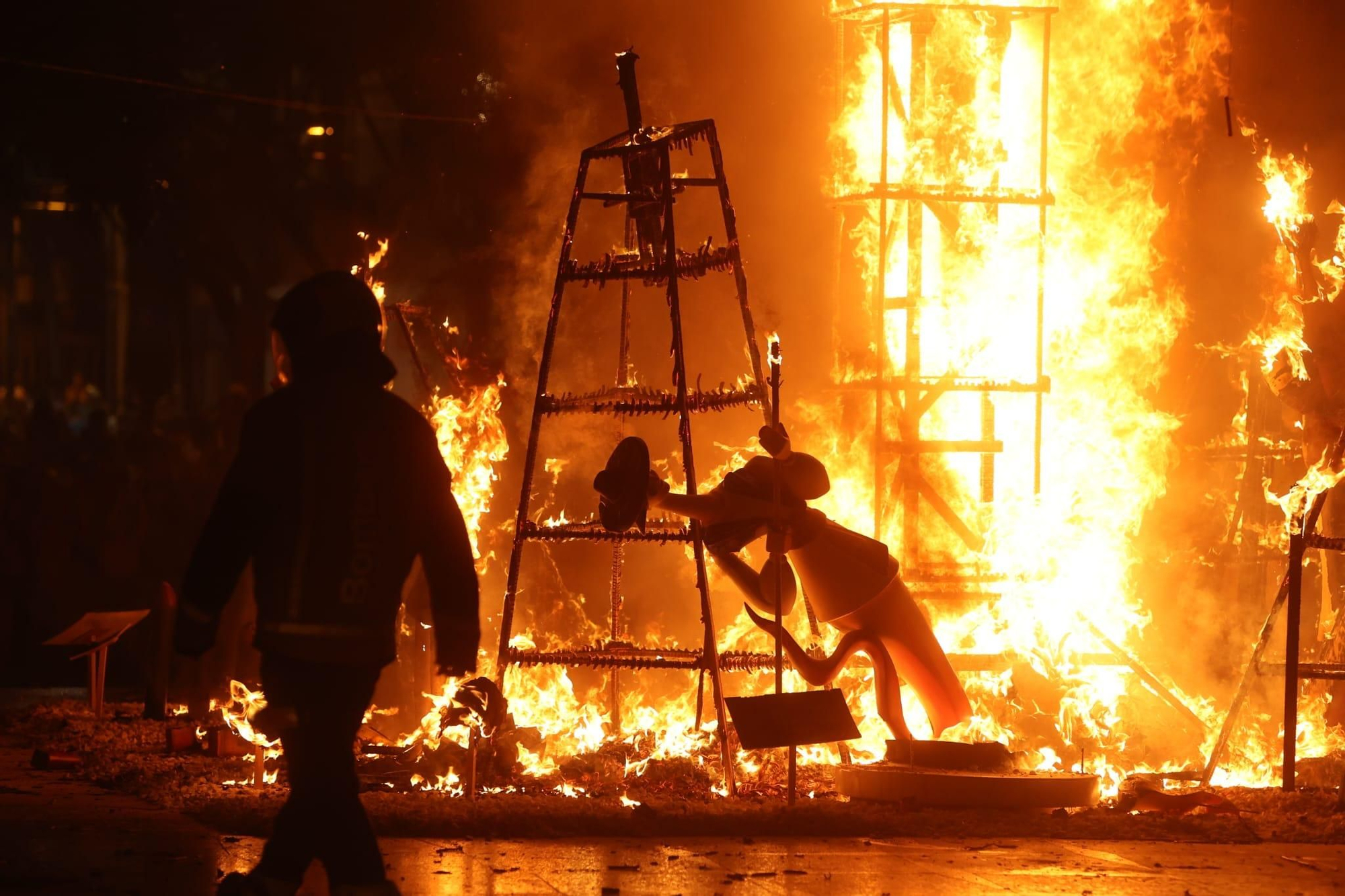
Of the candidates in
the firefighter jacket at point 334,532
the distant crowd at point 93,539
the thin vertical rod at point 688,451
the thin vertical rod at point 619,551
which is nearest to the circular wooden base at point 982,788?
the thin vertical rod at point 688,451

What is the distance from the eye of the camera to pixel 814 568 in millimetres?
9914

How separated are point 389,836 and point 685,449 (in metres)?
2.76

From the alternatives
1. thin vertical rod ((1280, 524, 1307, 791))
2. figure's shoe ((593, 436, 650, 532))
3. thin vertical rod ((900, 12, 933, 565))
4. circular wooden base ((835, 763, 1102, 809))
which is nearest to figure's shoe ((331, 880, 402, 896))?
figure's shoe ((593, 436, 650, 532))

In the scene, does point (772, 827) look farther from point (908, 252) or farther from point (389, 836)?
point (908, 252)

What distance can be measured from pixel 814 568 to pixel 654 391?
1428 mm

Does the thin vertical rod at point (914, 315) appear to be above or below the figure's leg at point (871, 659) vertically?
above

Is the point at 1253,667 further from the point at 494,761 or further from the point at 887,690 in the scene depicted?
the point at 494,761

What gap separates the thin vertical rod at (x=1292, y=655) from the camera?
977cm

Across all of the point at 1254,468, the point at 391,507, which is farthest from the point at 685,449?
the point at 1254,468

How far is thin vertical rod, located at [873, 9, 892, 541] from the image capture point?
10969 millimetres

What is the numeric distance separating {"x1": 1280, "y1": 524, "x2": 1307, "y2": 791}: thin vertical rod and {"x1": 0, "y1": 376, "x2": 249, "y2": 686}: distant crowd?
10246 mm

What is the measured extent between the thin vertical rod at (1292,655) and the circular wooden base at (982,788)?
4.64 ft

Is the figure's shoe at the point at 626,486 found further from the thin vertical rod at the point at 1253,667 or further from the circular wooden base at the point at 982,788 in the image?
the thin vertical rod at the point at 1253,667

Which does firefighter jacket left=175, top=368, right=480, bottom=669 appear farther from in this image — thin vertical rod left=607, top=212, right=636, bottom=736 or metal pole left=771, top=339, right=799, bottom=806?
thin vertical rod left=607, top=212, right=636, bottom=736
